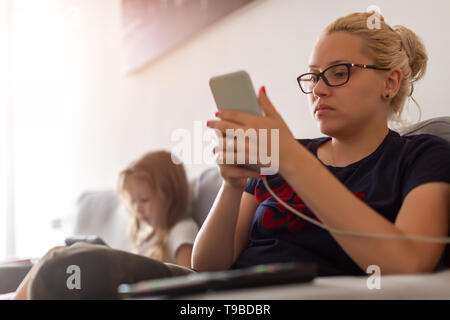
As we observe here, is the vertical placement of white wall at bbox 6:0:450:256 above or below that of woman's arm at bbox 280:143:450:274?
above

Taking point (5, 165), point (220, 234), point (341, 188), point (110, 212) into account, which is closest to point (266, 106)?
point (341, 188)

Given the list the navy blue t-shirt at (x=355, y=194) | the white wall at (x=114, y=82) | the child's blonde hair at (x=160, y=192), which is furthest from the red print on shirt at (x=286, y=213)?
the child's blonde hair at (x=160, y=192)

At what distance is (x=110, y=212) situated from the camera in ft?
7.35

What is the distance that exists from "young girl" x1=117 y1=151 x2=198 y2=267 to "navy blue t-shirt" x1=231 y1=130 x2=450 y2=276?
2.34ft

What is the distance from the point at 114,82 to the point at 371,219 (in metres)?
2.34

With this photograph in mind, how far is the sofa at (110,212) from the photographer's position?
4.41 ft

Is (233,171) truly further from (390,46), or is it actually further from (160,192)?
(160,192)

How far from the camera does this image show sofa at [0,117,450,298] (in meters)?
1.35

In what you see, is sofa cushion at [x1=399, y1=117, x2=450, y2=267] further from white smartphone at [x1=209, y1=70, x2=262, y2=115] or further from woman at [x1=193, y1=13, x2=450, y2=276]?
white smartphone at [x1=209, y1=70, x2=262, y2=115]

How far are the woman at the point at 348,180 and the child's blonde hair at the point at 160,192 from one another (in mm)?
769

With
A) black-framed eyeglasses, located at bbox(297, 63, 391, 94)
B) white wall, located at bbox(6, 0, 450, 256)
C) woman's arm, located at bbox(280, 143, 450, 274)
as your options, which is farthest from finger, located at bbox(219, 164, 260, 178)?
white wall, located at bbox(6, 0, 450, 256)

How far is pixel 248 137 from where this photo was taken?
2.51 feet
